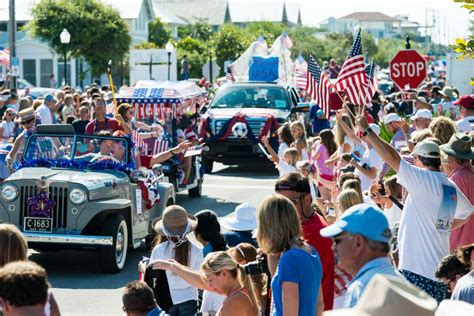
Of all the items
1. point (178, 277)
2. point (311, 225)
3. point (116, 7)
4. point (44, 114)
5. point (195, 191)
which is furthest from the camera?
point (116, 7)

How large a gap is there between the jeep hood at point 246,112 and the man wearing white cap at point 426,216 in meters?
16.6

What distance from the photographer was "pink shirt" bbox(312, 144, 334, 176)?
14883 millimetres

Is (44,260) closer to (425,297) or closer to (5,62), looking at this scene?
(425,297)

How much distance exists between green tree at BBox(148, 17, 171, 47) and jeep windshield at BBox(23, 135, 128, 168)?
75396 mm

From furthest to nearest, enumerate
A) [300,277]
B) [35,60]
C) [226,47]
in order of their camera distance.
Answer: [35,60]
[226,47]
[300,277]

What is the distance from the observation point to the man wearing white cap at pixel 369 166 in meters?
12.0

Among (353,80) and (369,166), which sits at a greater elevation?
(353,80)

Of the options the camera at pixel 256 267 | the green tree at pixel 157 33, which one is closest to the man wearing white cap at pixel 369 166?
the camera at pixel 256 267

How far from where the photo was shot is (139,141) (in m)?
16.9

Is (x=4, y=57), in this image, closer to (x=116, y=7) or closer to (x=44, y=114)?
(x=44, y=114)

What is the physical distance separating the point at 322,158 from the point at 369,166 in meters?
2.53

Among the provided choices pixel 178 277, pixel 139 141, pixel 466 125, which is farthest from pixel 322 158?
pixel 178 277

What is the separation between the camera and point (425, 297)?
376cm

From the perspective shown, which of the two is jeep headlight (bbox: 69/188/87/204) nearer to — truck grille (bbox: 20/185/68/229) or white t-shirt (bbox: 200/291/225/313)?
truck grille (bbox: 20/185/68/229)
